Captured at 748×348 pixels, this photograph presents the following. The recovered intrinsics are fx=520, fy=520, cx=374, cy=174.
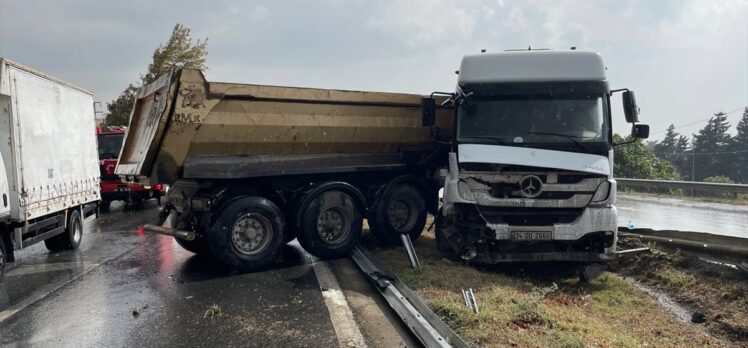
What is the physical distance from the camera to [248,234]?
24.5ft

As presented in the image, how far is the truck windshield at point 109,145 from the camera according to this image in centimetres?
1703

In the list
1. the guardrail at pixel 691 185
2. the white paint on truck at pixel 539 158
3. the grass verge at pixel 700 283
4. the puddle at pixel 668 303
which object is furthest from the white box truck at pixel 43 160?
the guardrail at pixel 691 185

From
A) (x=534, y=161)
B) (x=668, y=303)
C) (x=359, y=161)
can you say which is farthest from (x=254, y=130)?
(x=668, y=303)

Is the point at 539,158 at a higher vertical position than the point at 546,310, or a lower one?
higher

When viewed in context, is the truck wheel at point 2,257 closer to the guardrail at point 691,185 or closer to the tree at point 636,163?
Answer: the guardrail at point 691,185

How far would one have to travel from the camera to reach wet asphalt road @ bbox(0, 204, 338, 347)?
15.9 feet

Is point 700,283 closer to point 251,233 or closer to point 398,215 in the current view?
point 398,215

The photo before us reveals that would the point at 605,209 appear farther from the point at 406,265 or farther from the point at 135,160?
the point at 135,160

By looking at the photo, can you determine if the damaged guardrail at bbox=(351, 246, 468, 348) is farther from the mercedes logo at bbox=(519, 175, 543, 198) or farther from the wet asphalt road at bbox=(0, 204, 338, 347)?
the mercedes logo at bbox=(519, 175, 543, 198)

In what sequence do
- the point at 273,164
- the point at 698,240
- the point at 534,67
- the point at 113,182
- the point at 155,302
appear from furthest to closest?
the point at 113,182 → the point at 273,164 → the point at 534,67 → the point at 698,240 → the point at 155,302

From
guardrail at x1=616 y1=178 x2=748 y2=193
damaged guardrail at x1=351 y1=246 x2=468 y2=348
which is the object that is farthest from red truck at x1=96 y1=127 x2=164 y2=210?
guardrail at x1=616 y1=178 x2=748 y2=193

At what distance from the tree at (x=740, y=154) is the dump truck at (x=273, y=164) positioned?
4433 centimetres

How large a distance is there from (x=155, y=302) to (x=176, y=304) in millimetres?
308

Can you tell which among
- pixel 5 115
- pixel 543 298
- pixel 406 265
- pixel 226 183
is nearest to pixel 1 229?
pixel 5 115
